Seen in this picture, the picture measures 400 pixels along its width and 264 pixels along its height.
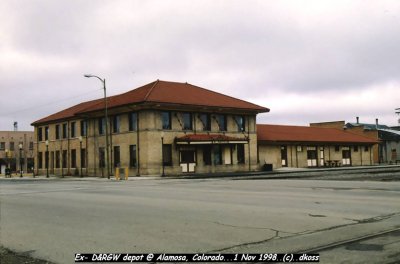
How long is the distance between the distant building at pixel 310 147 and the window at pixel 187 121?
10.4 m

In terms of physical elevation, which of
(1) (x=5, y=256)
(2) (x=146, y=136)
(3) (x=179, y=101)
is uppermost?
(3) (x=179, y=101)

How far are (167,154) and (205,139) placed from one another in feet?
12.9

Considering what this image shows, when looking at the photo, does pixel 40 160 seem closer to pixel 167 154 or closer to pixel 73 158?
pixel 73 158

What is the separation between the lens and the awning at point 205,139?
152 feet

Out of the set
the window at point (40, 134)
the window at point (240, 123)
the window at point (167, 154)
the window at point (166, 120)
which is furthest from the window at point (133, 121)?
the window at point (40, 134)

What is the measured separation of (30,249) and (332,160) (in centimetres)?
5907

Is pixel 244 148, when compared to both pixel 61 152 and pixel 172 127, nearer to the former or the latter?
pixel 172 127

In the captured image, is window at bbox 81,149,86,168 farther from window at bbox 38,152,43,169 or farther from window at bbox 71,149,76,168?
window at bbox 38,152,43,169

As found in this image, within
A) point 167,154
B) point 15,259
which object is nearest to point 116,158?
point 167,154

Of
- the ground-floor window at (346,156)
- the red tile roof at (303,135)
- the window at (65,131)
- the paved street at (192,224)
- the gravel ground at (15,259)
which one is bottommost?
the gravel ground at (15,259)

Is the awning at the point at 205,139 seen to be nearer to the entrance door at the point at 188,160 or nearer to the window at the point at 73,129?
the entrance door at the point at 188,160

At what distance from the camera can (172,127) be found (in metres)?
47.2

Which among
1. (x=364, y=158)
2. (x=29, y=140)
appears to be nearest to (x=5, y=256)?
(x=364, y=158)

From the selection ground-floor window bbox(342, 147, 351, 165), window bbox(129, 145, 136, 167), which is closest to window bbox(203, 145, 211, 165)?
window bbox(129, 145, 136, 167)
